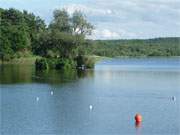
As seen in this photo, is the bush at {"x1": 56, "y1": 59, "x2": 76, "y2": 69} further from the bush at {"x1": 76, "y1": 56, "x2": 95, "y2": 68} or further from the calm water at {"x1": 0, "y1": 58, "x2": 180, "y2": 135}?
the calm water at {"x1": 0, "y1": 58, "x2": 180, "y2": 135}

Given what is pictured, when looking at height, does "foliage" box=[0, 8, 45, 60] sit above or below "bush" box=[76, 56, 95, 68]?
above

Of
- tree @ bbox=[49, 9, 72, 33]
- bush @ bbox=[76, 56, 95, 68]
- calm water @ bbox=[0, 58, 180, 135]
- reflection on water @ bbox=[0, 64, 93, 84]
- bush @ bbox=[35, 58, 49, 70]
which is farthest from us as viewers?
tree @ bbox=[49, 9, 72, 33]

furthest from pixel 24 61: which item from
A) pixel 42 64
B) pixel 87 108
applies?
pixel 87 108

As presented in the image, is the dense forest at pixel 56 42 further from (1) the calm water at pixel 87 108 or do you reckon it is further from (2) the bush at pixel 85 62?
(1) the calm water at pixel 87 108

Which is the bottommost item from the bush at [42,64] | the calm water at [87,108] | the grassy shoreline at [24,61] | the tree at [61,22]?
the grassy shoreline at [24,61]

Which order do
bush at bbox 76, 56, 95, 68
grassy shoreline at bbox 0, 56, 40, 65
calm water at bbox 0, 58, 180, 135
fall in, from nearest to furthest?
calm water at bbox 0, 58, 180, 135, bush at bbox 76, 56, 95, 68, grassy shoreline at bbox 0, 56, 40, 65

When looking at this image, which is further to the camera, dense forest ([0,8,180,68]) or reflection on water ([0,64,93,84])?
dense forest ([0,8,180,68])

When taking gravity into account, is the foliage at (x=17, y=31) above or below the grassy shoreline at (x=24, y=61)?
above

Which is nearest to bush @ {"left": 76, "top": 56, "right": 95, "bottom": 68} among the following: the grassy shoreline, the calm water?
the grassy shoreline

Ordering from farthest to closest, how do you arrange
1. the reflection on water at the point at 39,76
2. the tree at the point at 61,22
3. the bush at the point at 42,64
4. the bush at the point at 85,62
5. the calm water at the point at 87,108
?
the tree at the point at 61,22
the bush at the point at 85,62
the bush at the point at 42,64
the reflection on water at the point at 39,76
the calm water at the point at 87,108

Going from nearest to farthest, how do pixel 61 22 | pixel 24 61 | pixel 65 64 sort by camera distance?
pixel 65 64 → pixel 61 22 → pixel 24 61

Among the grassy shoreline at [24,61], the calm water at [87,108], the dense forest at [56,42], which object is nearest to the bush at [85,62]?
the dense forest at [56,42]

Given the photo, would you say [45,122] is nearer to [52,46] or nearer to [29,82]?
[29,82]

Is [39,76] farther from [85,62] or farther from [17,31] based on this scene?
[17,31]
